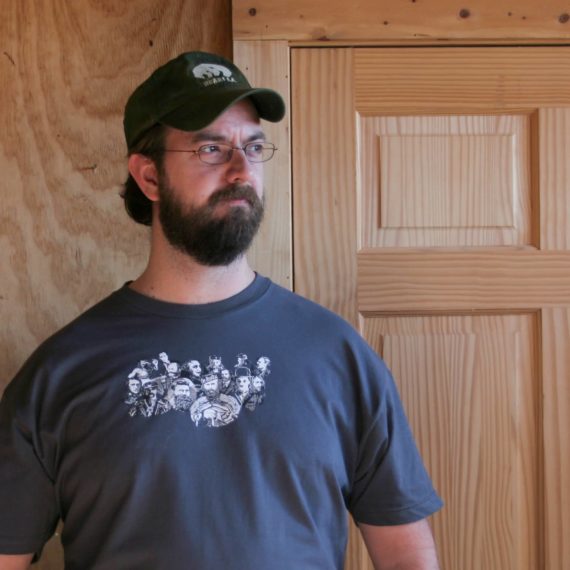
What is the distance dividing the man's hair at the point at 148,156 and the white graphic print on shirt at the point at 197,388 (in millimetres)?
343

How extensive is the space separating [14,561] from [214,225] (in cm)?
63

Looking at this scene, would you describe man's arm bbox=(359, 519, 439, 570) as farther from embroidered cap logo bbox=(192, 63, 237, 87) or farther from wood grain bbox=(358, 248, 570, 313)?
embroidered cap logo bbox=(192, 63, 237, 87)

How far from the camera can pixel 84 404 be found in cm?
127

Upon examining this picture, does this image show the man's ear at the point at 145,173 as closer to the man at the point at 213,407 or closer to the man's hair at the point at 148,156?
the man's hair at the point at 148,156

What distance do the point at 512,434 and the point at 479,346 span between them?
0.65 feet

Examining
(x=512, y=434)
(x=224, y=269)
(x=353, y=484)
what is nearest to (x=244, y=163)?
(x=224, y=269)

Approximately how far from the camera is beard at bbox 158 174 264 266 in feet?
4.36

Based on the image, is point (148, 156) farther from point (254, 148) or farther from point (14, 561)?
point (14, 561)

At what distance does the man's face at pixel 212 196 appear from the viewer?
4.36 feet

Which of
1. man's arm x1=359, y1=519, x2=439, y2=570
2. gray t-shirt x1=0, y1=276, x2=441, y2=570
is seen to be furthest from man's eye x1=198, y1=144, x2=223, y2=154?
man's arm x1=359, y1=519, x2=439, y2=570

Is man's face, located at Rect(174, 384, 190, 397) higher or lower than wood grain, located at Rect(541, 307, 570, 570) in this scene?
higher

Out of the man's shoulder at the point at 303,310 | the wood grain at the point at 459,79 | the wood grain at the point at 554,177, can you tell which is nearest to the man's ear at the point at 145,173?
the man's shoulder at the point at 303,310

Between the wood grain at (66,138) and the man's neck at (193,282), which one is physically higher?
the wood grain at (66,138)

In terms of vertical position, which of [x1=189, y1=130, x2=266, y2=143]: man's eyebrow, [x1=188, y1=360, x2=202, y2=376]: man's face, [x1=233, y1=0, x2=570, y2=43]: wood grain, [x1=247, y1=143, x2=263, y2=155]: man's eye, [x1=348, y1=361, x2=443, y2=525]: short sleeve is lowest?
[x1=348, y1=361, x2=443, y2=525]: short sleeve
